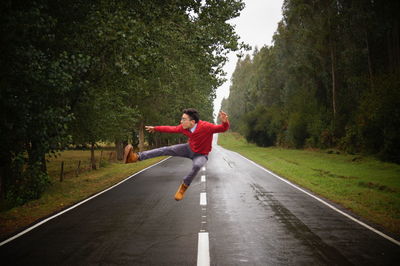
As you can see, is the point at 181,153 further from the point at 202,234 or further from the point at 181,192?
the point at 202,234

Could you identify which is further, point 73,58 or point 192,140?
point 73,58

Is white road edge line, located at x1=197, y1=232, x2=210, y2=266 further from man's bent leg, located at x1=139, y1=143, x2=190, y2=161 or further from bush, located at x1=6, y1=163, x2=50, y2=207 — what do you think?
bush, located at x1=6, y1=163, x2=50, y2=207

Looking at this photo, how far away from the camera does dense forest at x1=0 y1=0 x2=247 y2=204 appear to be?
789cm

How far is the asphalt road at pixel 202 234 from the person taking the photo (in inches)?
202

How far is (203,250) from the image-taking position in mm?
5480

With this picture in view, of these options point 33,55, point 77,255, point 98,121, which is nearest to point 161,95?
point 98,121

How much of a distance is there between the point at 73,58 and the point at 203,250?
236 inches

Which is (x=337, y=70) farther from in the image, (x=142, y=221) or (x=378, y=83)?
(x=142, y=221)

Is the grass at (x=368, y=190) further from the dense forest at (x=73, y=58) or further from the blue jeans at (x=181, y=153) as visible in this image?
the dense forest at (x=73, y=58)

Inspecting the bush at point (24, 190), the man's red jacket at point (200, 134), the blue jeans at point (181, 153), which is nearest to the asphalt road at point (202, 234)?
the blue jeans at point (181, 153)

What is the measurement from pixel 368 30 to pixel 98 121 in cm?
2368

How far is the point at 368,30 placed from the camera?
27.7 m

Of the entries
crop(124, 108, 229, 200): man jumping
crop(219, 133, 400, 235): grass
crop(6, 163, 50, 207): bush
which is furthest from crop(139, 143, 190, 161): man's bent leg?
crop(6, 163, 50, 207): bush


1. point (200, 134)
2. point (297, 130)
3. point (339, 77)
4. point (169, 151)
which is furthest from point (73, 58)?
point (297, 130)
